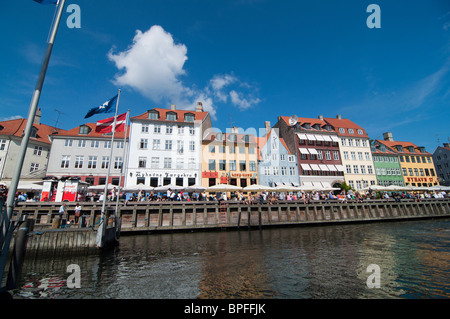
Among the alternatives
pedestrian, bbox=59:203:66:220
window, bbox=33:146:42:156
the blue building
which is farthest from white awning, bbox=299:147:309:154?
window, bbox=33:146:42:156

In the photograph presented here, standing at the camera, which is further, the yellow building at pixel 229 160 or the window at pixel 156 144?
the window at pixel 156 144

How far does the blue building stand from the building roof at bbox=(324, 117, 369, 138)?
51.4ft

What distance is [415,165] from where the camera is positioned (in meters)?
54.2

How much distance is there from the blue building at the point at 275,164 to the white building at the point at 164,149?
1300cm

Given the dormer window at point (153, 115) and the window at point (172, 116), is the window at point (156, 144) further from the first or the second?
the window at point (172, 116)

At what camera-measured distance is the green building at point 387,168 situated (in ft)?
165

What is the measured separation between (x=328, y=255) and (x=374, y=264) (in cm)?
238

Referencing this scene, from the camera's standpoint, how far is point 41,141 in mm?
40719

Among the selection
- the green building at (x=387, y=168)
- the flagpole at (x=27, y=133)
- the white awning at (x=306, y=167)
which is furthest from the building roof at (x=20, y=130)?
the green building at (x=387, y=168)

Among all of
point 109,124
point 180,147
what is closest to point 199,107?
point 180,147

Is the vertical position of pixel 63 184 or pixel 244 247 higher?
pixel 63 184
